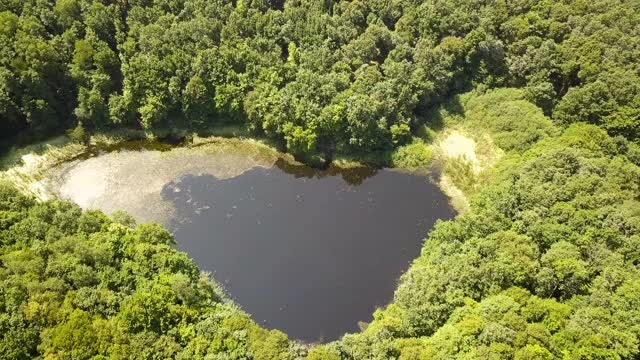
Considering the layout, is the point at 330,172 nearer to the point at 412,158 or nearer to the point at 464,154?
the point at 412,158

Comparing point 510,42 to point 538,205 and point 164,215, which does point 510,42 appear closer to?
point 538,205

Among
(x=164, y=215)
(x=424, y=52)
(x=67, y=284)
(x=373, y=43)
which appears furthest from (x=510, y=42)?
(x=67, y=284)

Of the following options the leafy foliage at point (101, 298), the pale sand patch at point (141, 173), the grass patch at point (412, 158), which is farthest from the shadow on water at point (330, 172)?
the leafy foliage at point (101, 298)

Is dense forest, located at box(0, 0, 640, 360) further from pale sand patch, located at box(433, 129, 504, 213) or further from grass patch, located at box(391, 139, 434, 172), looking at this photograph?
pale sand patch, located at box(433, 129, 504, 213)

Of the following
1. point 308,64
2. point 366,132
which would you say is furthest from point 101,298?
point 308,64

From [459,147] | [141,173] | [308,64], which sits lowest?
[141,173]

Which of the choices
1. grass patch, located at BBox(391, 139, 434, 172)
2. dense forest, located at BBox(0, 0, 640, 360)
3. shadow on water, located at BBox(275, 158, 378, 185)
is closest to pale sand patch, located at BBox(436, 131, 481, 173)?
grass patch, located at BBox(391, 139, 434, 172)
